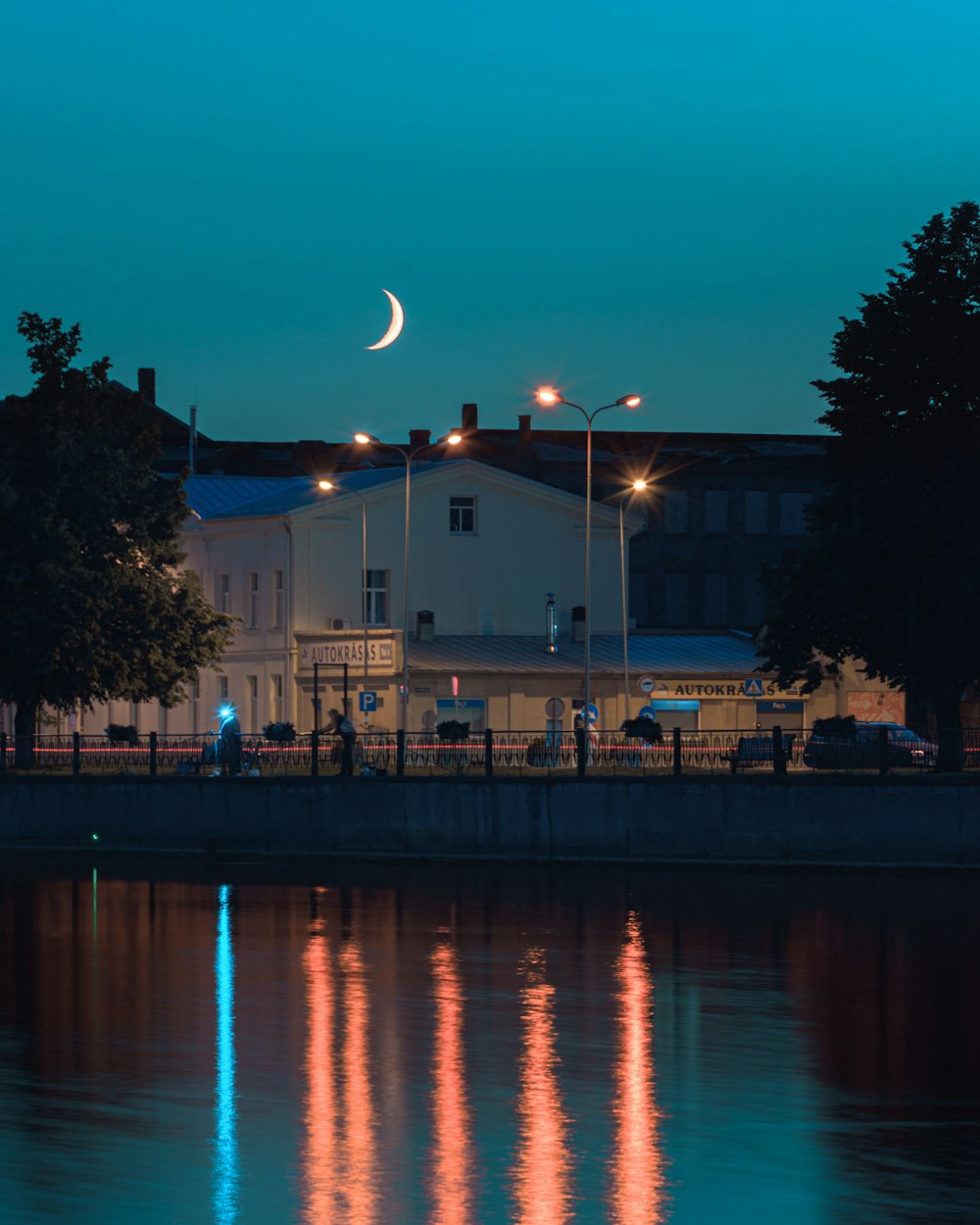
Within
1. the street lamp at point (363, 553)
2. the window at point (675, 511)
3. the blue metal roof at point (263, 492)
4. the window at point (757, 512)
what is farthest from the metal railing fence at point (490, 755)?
the window at point (757, 512)

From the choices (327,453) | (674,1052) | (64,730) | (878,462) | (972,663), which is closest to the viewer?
(674,1052)

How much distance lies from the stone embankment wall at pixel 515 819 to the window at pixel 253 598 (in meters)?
38.2

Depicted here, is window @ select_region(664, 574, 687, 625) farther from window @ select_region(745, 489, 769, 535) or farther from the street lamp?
the street lamp

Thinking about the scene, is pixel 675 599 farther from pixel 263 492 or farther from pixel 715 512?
pixel 263 492

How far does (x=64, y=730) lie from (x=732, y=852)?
4512 centimetres

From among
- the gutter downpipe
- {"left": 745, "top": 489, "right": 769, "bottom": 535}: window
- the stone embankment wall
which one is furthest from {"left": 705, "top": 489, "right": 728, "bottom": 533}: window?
the stone embankment wall

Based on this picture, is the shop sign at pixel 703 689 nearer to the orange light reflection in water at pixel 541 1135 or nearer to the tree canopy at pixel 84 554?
the tree canopy at pixel 84 554

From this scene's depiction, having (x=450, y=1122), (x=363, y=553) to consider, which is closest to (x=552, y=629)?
(x=363, y=553)

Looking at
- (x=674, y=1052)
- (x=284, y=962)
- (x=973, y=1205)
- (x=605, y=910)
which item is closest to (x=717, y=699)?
(x=605, y=910)

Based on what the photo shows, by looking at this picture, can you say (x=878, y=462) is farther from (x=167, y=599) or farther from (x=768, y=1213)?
(x=768, y=1213)

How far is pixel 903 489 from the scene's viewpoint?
44.3 metres

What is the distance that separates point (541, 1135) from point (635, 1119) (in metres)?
0.83

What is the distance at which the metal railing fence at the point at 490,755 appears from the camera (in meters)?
40.4

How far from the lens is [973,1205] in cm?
1195
